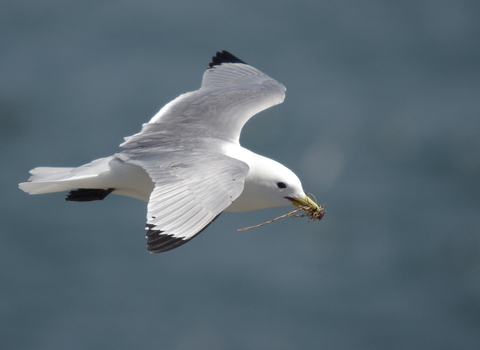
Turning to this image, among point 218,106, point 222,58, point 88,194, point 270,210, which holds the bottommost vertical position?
point 270,210

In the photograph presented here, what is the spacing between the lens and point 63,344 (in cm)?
1162

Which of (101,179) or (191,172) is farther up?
(191,172)

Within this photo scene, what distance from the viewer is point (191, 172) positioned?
3746 mm

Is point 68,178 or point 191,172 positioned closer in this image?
point 191,172

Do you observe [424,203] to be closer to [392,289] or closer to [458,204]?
[458,204]

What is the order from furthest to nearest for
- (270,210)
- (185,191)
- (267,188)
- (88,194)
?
(270,210) < (88,194) < (267,188) < (185,191)

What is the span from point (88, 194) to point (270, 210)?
21.4 ft

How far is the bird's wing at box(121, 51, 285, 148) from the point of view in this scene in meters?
4.73

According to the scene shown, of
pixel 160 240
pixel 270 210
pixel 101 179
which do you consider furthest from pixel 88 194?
pixel 270 210

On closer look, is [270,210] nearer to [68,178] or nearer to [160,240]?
[68,178]

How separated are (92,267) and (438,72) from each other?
8237 mm

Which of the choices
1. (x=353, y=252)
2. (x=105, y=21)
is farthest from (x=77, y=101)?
(x=353, y=252)

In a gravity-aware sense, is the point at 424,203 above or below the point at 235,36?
below

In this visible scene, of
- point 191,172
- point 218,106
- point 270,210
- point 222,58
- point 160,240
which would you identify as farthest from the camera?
point 270,210
